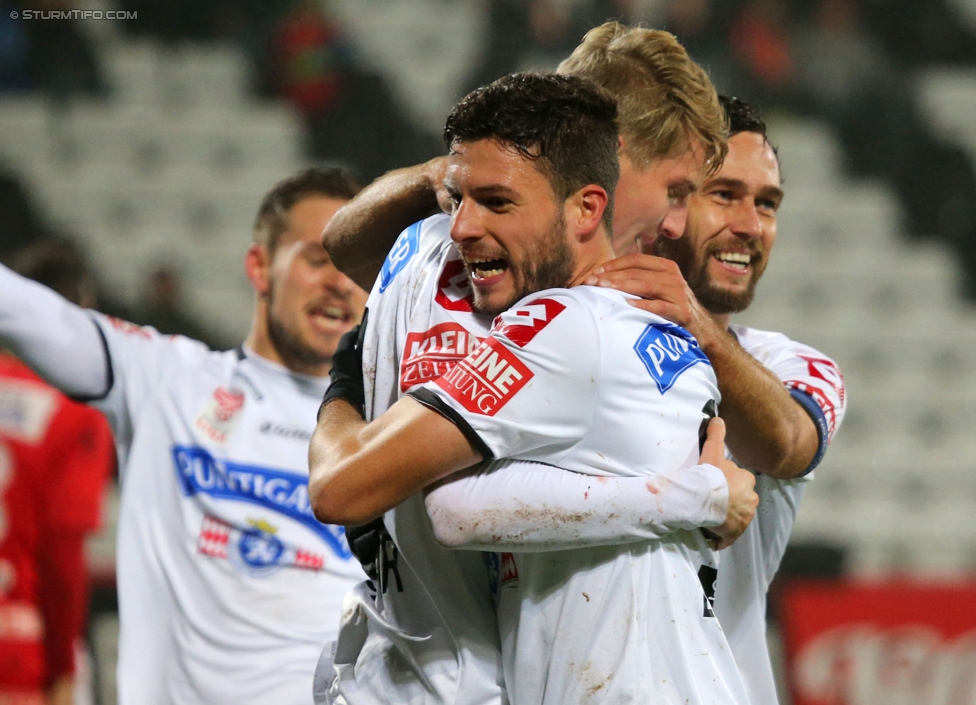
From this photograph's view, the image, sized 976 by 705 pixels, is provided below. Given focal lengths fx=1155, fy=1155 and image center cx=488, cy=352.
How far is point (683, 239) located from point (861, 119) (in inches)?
316

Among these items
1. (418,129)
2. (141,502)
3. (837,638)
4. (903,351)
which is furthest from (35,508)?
(903,351)

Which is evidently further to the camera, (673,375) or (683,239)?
(683,239)

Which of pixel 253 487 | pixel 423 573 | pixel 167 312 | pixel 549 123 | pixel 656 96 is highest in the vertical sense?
pixel 167 312

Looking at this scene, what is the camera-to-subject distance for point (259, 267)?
12.7ft

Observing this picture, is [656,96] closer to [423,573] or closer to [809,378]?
[809,378]

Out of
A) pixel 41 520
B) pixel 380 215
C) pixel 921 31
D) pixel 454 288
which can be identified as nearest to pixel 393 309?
pixel 454 288

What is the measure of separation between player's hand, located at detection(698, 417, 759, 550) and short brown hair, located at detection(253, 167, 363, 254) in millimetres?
2026

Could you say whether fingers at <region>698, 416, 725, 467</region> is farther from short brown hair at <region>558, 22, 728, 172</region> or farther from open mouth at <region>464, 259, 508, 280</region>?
short brown hair at <region>558, 22, 728, 172</region>

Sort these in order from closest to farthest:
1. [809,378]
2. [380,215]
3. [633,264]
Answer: [633,264] → [380,215] → [809,378]

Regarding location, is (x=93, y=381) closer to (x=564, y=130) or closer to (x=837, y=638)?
(x=564, y=130)

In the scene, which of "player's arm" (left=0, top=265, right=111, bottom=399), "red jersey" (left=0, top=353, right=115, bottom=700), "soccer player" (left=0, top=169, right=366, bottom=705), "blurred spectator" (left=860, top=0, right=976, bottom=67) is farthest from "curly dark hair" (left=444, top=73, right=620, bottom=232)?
"blurred spectator" (left=860, top=0, right=976, bottom=67)

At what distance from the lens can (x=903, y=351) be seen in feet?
31.7

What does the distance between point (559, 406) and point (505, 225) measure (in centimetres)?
36
